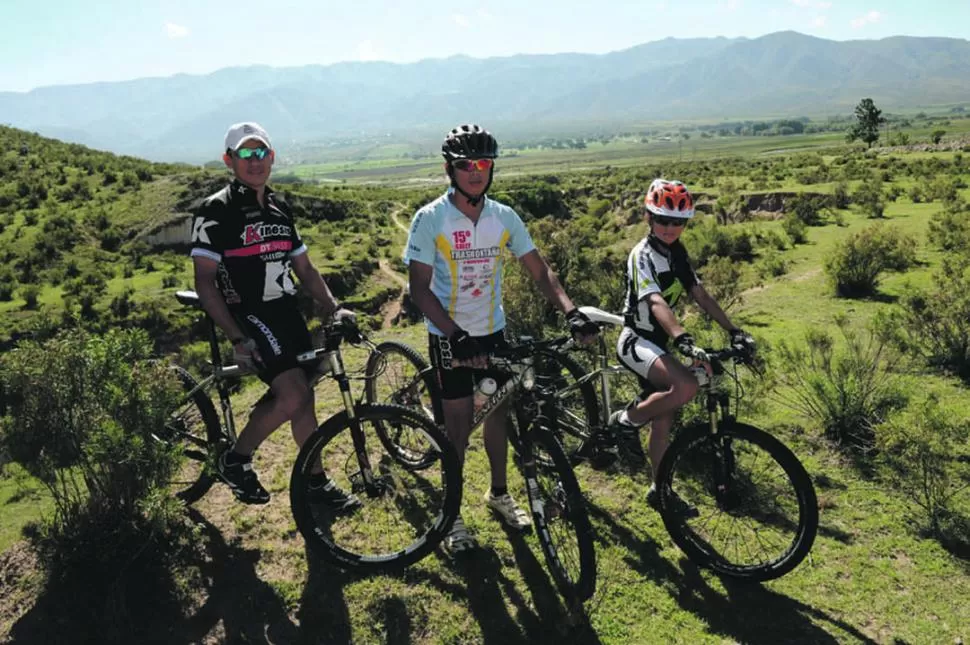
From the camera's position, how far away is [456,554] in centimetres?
455

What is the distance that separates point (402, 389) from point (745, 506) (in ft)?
10.3

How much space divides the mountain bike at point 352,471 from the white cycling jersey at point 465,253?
71cm

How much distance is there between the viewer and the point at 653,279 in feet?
14.5

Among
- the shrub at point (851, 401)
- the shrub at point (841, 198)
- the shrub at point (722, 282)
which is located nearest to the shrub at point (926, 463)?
the shrub at point (851, 401)

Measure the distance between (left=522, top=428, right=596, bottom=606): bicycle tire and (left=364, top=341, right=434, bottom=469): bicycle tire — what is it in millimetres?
1190

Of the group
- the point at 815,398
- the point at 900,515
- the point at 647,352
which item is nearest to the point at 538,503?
the point at 647,352

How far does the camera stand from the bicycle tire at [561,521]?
3859mm

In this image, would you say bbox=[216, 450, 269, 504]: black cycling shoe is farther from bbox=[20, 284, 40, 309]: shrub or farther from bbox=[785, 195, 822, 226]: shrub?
bbox=[785, 195, 822, 226]: shrub

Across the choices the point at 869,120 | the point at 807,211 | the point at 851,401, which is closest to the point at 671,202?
the point at 851,401

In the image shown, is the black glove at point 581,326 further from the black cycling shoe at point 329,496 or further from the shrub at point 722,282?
the shrub at point 722,282

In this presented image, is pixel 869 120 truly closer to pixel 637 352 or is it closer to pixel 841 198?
pixel 841 198

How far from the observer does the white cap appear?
13.9 feet

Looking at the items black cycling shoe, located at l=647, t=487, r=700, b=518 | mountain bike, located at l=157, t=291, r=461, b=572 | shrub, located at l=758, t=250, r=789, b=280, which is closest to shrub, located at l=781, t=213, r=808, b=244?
shrub, located at l=758, t=250, r=789, b=280

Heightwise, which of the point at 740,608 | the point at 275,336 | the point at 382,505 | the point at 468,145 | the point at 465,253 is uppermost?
the point at 468,145
